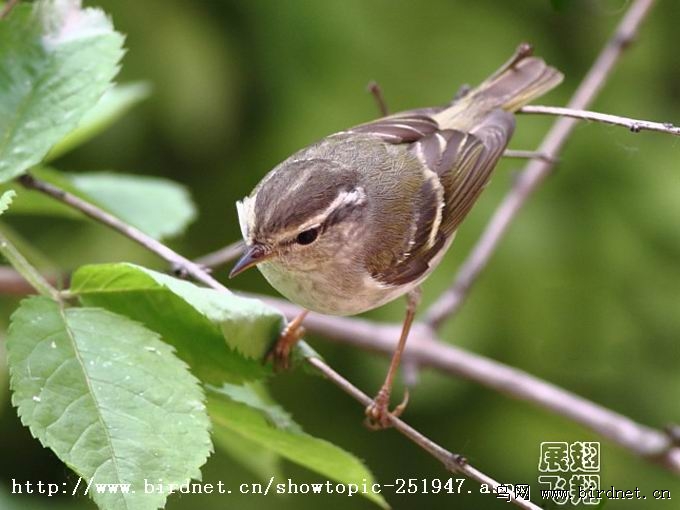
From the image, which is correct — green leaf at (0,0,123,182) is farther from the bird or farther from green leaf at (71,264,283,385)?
the bird

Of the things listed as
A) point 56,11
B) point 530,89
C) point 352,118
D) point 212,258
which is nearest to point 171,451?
point 56,11

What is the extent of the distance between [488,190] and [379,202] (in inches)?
60.6

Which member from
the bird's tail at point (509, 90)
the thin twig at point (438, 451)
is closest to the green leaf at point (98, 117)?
the bird's tail at point (509, 90)

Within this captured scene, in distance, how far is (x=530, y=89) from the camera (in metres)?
2.53

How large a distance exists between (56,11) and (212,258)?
0.91 meters

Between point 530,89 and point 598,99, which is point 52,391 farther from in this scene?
point 598,99

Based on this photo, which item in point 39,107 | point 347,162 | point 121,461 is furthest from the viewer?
point 347,162

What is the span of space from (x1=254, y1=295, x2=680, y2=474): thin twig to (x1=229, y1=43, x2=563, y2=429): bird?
0.32 metres

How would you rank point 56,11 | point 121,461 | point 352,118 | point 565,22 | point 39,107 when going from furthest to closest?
point 565,22, point 352,118, point 56,11, point 39,107, point 121,461

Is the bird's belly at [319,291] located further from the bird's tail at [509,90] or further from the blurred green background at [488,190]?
the blurred green background at [488,190]

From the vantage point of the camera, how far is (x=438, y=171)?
7.71ft

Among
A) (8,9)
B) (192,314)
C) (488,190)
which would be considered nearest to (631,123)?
(192,314)

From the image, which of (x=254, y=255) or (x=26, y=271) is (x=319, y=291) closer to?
(x=254, y=255)

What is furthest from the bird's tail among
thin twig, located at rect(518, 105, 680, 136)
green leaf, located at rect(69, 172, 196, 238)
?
thin twig, located at rect(518, 105, 680, 136)
